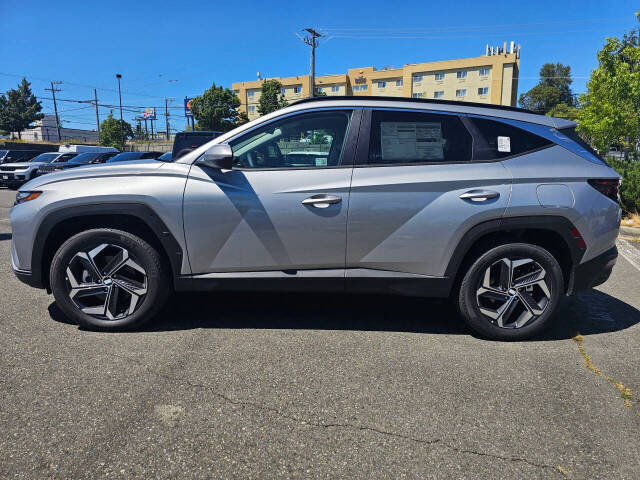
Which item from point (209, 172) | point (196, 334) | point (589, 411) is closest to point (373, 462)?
point (589, 411)

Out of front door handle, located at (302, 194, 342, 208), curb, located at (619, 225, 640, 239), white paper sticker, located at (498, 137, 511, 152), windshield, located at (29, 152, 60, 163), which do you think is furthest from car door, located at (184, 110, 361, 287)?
windshield, located at (29, 152, 60, 163)

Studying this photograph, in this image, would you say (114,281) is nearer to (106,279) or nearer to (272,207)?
(106,279)

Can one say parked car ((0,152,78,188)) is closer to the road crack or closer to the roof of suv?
the roof of suv

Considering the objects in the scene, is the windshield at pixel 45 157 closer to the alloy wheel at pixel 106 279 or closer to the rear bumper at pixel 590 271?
the alloy wheel at pixel 106 279

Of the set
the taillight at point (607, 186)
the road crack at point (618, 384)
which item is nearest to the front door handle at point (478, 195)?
the taillight at point (607, 186)

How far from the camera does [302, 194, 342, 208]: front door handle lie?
3311 millimetres

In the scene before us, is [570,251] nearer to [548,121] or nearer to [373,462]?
[548,121]

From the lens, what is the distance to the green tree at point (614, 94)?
1493cm

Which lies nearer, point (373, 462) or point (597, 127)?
point (373, 462)

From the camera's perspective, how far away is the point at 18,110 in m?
68.5

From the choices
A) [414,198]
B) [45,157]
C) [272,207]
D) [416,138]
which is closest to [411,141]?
[416,138]

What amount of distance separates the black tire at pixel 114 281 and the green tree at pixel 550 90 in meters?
89.1

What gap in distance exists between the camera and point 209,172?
133 inches

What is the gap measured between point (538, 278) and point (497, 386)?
1051mm
